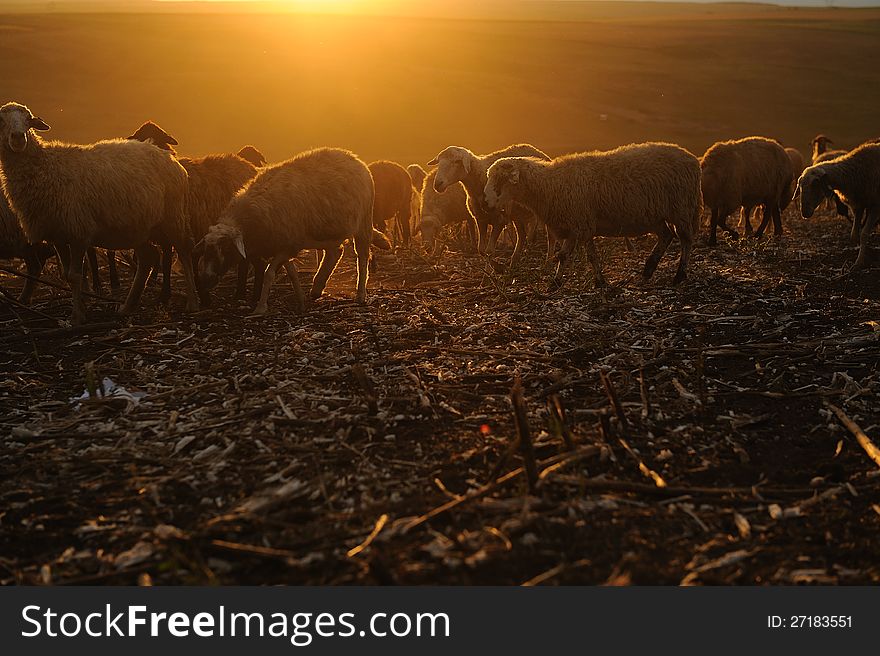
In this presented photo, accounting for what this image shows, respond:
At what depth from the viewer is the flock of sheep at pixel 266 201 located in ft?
32.3

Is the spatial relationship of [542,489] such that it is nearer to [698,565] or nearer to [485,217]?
[698,565]

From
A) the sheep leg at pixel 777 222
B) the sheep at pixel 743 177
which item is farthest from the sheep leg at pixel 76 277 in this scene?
the sheep leg at pixel 777 222

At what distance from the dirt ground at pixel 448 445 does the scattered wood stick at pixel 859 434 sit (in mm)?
81

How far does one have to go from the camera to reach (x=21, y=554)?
5.06m

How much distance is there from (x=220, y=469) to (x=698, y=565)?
3.55 m

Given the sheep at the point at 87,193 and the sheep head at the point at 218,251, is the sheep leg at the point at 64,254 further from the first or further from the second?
the sheep head at the point at 218,251

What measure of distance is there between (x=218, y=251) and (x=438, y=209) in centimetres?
836

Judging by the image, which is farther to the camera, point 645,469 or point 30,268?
point 30,268

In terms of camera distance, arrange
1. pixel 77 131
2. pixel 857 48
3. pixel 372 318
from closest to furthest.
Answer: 1. pixel 372 318
2. pixel 77 131
3. pixel 857 48

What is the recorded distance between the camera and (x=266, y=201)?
1066 cm

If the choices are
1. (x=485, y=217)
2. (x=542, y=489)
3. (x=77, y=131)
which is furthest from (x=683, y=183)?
(x=77, y=131)

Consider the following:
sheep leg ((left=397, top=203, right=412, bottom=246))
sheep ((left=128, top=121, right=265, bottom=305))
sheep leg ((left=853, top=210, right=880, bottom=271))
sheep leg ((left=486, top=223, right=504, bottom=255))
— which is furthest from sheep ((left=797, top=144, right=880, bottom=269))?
sheep ((left=128, top=121, right=265, bottom=305))

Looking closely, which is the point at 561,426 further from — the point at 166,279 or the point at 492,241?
the point at 492,241

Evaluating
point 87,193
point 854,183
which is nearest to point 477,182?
point 854,183
